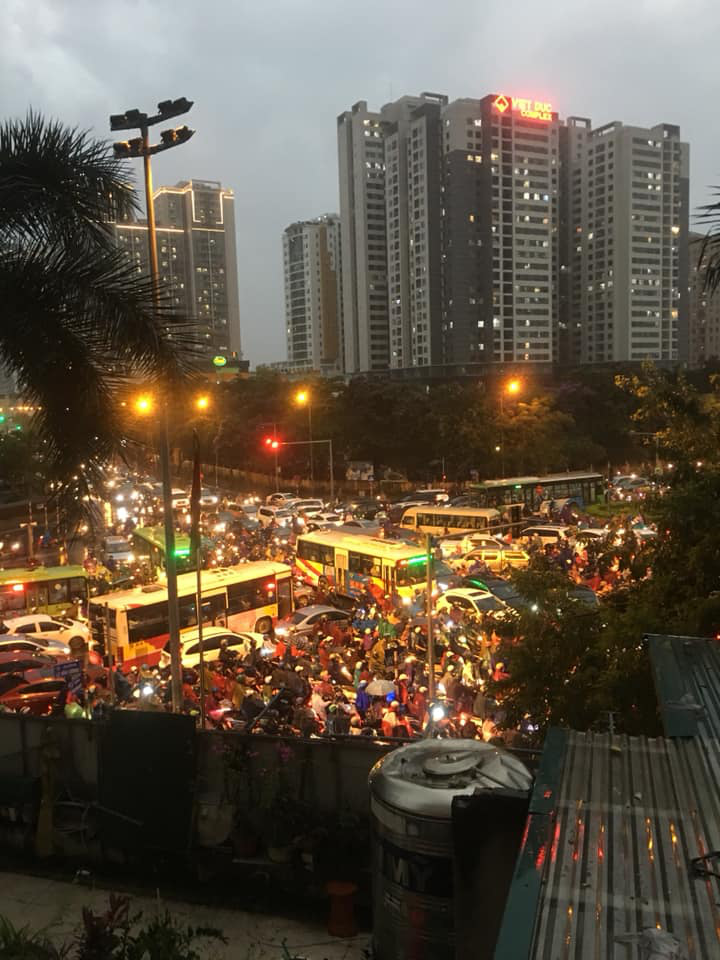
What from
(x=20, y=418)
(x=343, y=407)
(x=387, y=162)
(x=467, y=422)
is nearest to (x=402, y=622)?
(x=20, y=418)

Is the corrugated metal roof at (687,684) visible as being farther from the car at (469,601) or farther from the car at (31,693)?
the car at (469,601)

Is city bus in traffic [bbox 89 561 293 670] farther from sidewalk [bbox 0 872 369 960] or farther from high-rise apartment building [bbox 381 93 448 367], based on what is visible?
high-rise apartment building [bbox 381 93 448 367]

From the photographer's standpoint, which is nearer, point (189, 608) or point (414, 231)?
point (189, 608)

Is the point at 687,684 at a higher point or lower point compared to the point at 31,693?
higher

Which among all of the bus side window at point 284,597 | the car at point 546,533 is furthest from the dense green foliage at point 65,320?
the car at point 546,533

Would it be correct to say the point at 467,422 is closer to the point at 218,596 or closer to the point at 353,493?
the point at 353,493

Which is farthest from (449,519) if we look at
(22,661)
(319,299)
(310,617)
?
(319,299)

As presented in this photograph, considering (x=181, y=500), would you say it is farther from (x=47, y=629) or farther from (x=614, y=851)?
(x=614, y=851)
